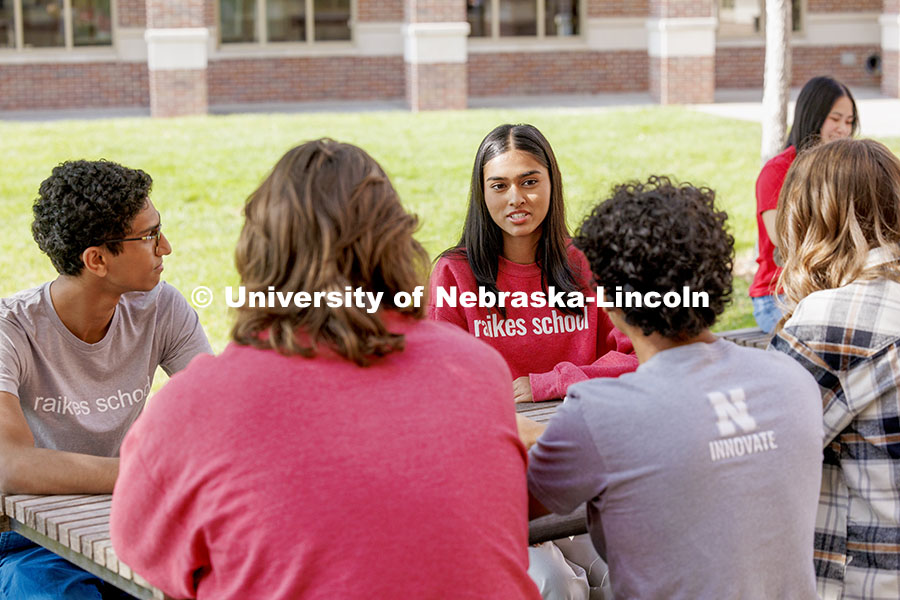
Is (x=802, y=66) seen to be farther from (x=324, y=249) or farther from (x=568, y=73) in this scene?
(x=324, y=249)

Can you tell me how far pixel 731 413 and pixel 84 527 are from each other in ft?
4.56

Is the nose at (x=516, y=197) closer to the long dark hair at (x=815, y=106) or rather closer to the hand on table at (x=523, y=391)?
the hand on table at (x=523, y=391)

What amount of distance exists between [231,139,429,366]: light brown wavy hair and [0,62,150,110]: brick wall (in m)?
17.1

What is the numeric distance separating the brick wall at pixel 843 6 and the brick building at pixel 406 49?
0.02m

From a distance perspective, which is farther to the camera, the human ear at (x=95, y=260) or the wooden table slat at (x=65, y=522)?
the human ear at (x=95, y=260)

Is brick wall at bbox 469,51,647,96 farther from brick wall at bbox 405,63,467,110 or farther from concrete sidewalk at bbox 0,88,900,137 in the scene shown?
brick wall at bbox 405,63,467,110

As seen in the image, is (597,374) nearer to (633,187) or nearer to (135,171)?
(633,187)

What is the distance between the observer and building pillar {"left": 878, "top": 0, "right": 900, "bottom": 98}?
730 inches

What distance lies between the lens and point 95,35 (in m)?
18.3

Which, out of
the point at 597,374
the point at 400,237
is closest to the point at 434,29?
the point at 597,374

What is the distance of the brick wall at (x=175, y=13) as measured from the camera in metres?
15.9

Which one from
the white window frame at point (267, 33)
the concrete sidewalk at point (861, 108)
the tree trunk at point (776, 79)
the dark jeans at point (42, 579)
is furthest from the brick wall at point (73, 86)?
the dark jeans at point (42, 579)

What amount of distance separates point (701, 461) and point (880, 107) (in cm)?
A: 1613

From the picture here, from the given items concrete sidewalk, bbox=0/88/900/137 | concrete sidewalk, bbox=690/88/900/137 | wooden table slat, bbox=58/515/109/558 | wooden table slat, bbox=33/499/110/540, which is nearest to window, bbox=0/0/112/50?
concrete sidewalk, bbox=0/88/900/137
